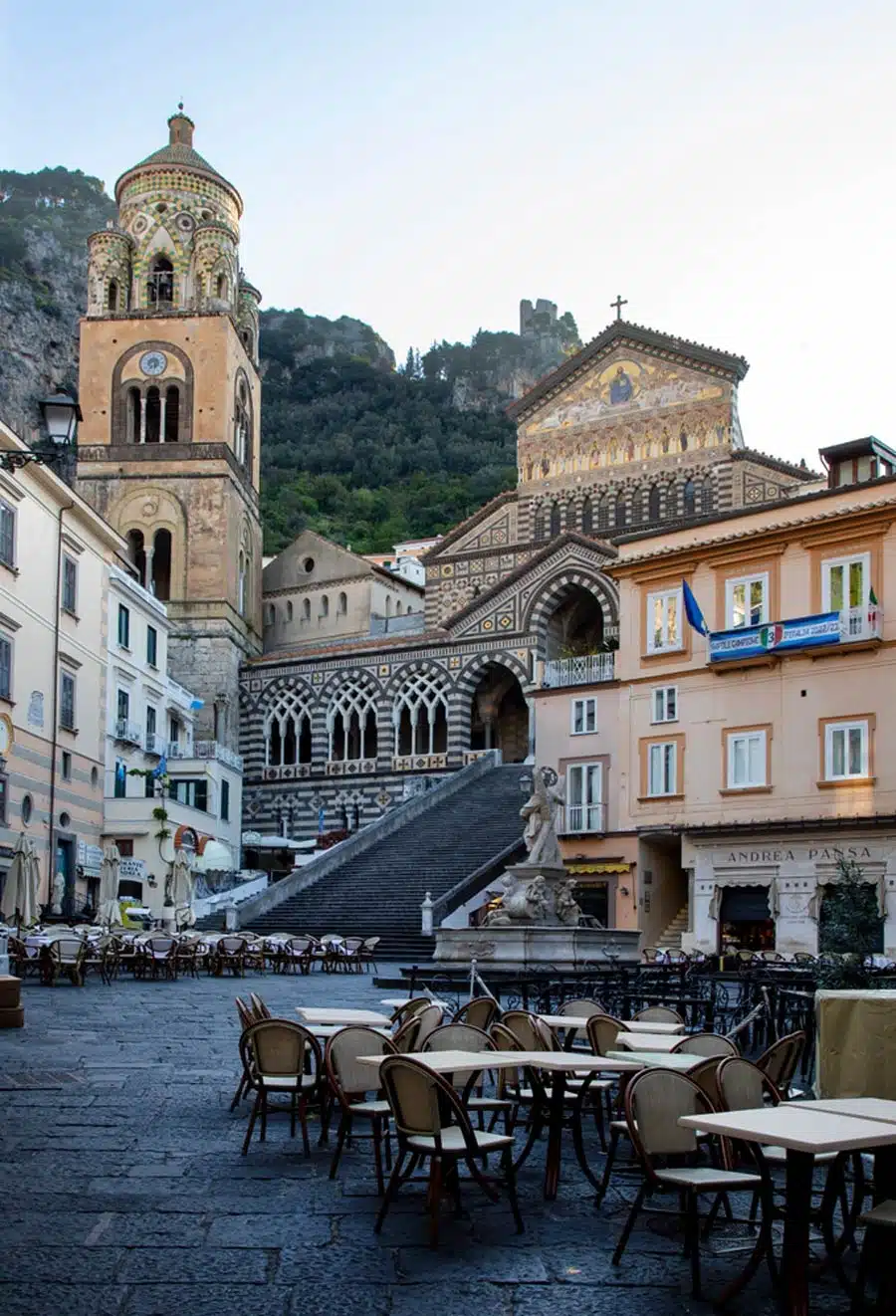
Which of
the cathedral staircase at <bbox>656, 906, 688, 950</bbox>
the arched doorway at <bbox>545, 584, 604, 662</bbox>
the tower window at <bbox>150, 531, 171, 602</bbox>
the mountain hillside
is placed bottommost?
the cathedral staircase at <bbox>656, 906, 688, 950</bbox>

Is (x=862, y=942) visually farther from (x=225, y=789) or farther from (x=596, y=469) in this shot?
(x=596, y=469)

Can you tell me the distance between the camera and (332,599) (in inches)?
2219

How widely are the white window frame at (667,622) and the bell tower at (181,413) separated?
69.6ft

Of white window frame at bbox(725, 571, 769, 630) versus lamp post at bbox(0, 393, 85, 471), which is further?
white window frame at bbox(725, 571, 769, 630)

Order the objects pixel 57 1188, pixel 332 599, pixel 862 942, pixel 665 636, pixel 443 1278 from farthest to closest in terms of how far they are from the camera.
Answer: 1. pixel 332 599
2. pixel 665 636
3. pixel 862 942
4. pixel 57 1188
5. pixel 443 1278

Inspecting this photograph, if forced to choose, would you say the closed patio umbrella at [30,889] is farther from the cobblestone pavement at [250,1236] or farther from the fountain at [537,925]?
the cobblestone pavement at [250,1236]

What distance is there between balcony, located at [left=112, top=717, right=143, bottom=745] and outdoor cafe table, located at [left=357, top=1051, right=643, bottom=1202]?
31.8 meters

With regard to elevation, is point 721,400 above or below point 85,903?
above

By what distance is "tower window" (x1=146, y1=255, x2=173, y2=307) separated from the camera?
54.9 meters

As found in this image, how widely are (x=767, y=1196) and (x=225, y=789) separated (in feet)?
135

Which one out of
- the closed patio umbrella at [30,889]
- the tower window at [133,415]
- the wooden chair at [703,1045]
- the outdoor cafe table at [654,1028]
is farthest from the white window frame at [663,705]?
the tower window at [133,415]

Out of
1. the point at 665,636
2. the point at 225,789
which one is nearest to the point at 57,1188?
the point at 665,636

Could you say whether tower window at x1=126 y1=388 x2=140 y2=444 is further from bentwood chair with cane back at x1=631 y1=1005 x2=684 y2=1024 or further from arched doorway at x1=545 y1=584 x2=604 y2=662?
bentwood chair with cane back at x1=631 y1=1005 x2=684 y2=1024

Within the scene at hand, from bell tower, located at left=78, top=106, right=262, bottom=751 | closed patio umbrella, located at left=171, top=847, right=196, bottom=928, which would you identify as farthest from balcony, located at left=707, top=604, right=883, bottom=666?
bell tower, located at left=78, top=106, right=262, bottom=751
